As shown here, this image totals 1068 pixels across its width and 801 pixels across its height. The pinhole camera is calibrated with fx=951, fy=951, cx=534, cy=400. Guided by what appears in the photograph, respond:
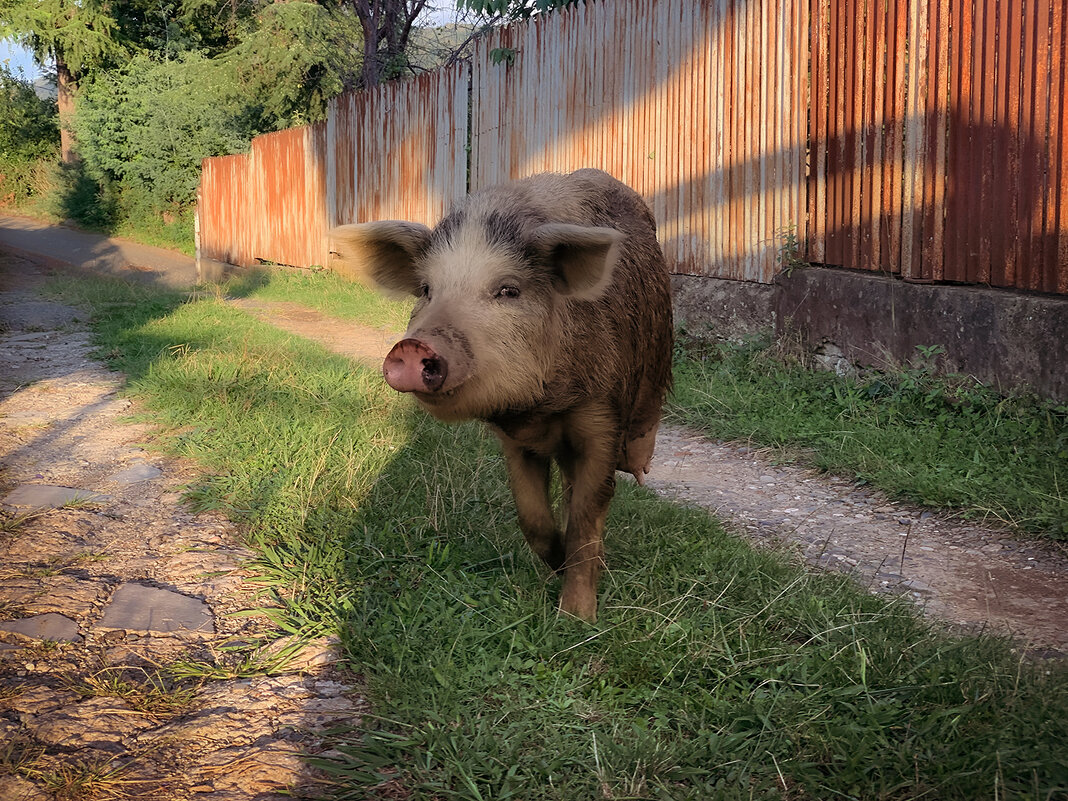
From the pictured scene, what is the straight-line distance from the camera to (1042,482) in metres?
4.49

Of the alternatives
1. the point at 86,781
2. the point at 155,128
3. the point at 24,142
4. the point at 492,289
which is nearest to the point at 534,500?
the point at 492,289

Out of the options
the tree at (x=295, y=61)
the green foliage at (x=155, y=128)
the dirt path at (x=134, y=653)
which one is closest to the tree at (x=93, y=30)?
the green foliage at (x=155, y=128)

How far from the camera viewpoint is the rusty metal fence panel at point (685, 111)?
22.9 ft

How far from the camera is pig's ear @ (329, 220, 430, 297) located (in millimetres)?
3104

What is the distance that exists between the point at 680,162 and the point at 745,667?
575cm

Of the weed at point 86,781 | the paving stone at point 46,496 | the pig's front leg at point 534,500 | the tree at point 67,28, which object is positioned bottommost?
the weed at point 86,781

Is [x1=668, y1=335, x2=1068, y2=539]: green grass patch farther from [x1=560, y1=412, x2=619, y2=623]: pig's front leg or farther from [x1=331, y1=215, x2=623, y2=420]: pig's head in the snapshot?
[x1=331, y1=215, x2=623, y2=420]: pig's head

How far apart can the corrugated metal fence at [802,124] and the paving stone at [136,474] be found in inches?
176

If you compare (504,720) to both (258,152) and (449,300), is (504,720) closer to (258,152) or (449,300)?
(449,300)

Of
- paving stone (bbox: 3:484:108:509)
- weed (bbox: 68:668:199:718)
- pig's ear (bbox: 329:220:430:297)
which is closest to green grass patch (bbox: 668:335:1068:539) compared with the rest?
pig's ear (bbox: 329:220:430:297)

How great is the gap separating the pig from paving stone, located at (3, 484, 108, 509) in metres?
2.04

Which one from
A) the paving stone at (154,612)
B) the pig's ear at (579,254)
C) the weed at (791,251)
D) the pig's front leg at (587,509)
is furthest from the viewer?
the weed at (791,251)

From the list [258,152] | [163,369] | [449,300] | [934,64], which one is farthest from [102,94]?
[449,300]

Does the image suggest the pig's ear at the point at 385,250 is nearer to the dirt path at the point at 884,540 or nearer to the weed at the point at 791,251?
the dirt path at the point at 884,540
